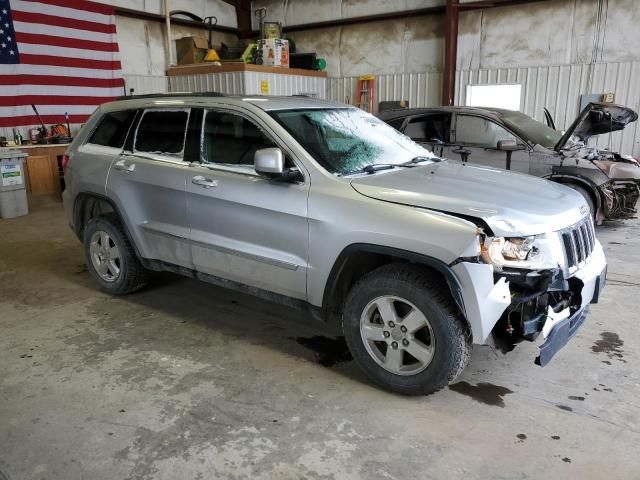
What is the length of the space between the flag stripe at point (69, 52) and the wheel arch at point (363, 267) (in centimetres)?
841

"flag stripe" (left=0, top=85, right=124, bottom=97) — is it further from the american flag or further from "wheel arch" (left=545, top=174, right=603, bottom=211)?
"wheel arch" (left=545, top=174, right=603, bottom=211)

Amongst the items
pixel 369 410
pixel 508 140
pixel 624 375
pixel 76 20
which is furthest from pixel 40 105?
pixel 624 375

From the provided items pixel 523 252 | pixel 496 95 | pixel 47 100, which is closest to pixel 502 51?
pixel 496 95

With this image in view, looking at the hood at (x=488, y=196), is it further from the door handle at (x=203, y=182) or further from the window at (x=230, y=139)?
the door handle at (x=203, y=182)

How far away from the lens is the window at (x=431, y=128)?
7.16 m

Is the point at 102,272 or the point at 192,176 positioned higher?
the point at 192,176

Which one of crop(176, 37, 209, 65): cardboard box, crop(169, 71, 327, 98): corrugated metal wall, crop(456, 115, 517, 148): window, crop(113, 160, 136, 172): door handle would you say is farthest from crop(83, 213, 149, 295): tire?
crop(176, 37, 209, 65): cardboard box

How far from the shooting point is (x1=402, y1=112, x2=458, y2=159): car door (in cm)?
704

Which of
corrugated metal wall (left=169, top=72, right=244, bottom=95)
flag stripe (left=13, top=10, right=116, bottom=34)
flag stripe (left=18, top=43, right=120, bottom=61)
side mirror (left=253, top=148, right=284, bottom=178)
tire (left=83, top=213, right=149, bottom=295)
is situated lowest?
tire (left=83, top=213, right=149, bottom=295)

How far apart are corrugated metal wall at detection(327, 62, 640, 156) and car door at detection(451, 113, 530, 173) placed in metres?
4.10

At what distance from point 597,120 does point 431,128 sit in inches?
81.2

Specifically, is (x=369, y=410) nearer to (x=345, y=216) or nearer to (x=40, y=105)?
(x=345, y=216)

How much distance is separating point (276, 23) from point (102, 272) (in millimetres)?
9147

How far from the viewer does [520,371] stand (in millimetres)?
3195
